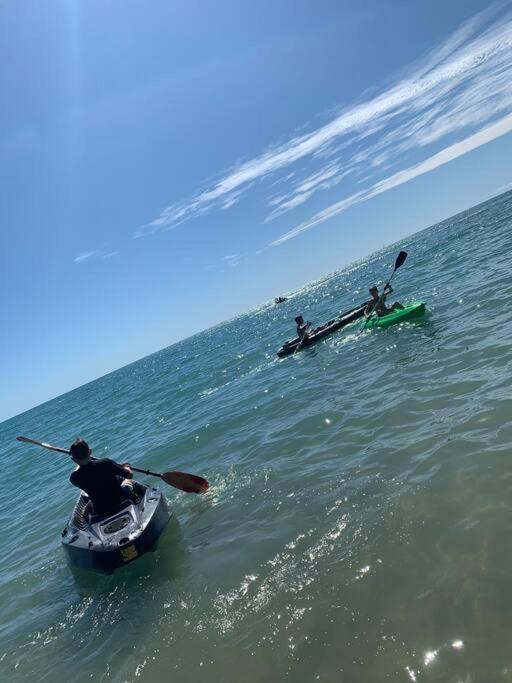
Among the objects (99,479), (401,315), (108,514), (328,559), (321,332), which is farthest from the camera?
(321,332)

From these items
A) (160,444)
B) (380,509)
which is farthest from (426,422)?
(160,444)

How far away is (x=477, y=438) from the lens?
6711 millimetres

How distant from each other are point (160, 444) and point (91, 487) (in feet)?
26.2

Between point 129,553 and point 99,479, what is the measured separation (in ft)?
5.30

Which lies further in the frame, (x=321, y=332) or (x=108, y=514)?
(x=321, y=332)

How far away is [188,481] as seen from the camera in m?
9.65

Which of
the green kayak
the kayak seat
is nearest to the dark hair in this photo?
the kayak seat

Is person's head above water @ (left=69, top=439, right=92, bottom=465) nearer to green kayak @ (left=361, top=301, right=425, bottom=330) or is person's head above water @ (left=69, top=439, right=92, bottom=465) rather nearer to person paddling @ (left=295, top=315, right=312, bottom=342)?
green kayak @ (left=361, top=301, right=425, bottom=330)

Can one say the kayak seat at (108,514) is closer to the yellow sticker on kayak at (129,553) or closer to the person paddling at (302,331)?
the yellow sticker on kayak at (129,553)

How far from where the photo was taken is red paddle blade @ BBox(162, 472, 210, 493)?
9.62m

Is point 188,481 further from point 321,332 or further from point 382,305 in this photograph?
point 321,332

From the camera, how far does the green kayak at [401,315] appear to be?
56.0 feet

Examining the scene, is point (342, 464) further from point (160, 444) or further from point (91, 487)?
point (160, 444)

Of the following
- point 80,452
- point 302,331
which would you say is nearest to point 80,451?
point 80,452
